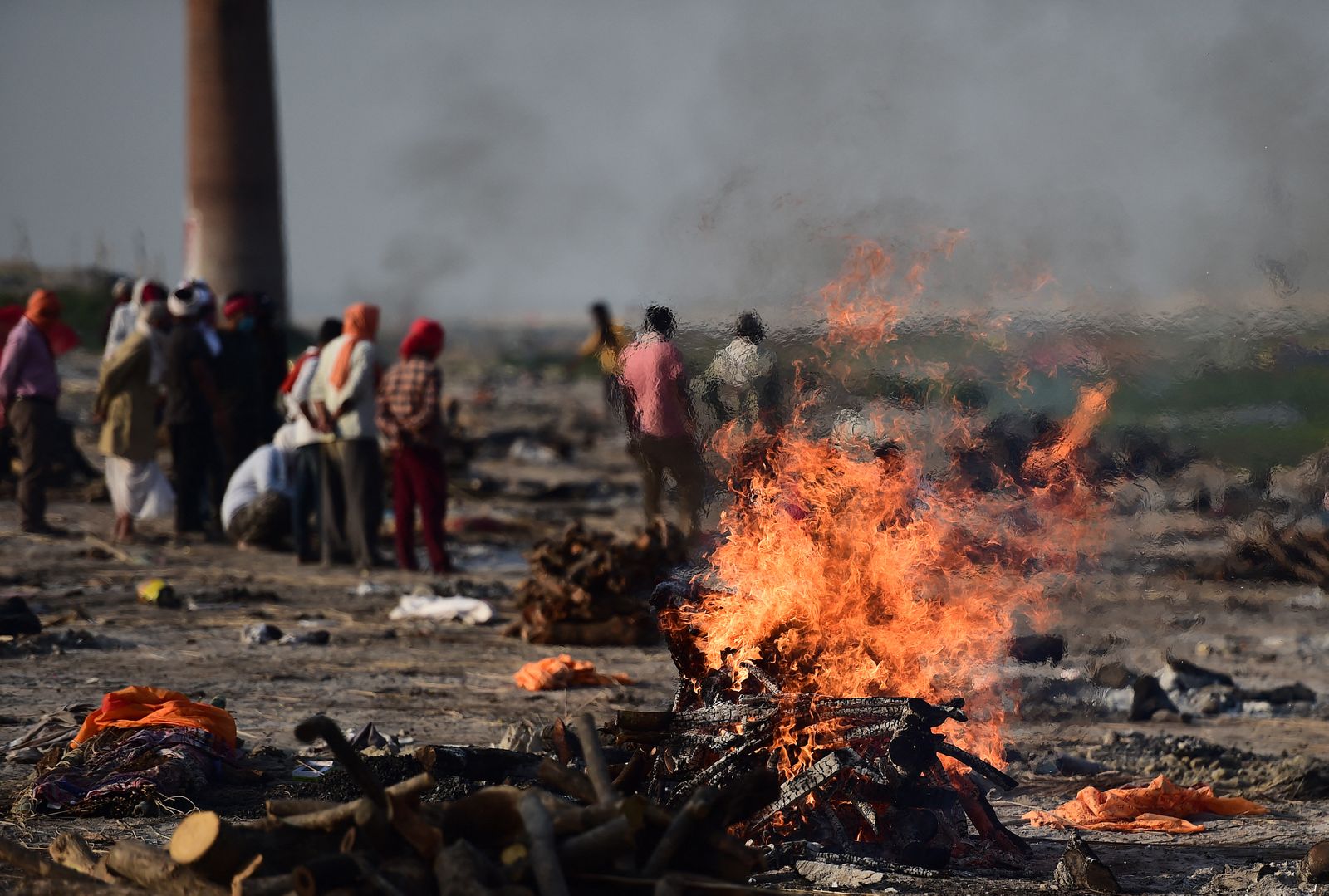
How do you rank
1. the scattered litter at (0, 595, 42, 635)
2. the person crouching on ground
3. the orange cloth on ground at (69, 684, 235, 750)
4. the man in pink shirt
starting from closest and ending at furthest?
1. the orange cloth on ground at (69, 684, 235, 750)
2. the man in pink shirt
3. the scattered litter at (0, 595, 42, 635)
4. the person crouching on ground

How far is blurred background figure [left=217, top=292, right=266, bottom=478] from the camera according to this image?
1521 cm

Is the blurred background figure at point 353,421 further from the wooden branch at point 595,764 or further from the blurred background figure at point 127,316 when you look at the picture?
the wooden branch at point 595,764

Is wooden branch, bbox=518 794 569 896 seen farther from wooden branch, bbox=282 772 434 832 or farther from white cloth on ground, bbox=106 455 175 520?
white cloth on ground, bbox=106 455 175 520

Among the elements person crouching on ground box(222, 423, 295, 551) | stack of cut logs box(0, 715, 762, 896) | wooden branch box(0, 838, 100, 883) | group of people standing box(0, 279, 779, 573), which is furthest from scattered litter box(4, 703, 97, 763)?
person crouching on ground box(222, 423, 295, 551)

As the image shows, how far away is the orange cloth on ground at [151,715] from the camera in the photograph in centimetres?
692

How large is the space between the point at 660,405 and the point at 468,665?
3.47 meters

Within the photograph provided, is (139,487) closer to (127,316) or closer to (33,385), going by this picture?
(33,385)

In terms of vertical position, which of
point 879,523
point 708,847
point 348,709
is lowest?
point 348,709

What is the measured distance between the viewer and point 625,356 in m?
7.39

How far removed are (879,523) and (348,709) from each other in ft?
11.5

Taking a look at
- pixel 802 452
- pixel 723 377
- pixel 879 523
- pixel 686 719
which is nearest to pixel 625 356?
pixel 723 377

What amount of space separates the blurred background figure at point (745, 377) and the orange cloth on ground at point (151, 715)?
2791 millimetres

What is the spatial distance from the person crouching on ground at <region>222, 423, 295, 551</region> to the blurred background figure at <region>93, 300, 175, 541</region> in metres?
0.63

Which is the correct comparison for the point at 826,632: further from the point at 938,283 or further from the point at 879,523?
the point at 938,283
